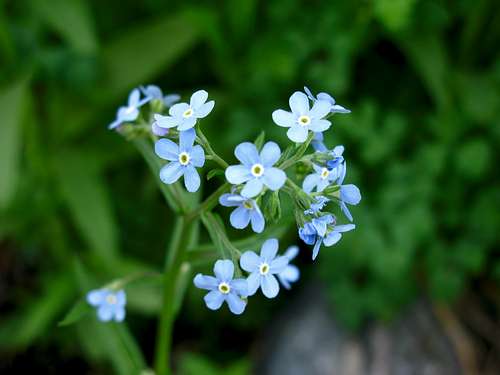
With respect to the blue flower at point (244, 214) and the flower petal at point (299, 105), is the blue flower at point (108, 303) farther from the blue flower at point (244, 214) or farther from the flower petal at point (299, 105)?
the flower petal at point (299, 105)

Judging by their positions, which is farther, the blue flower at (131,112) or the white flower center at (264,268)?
the blue flower at (131,112)

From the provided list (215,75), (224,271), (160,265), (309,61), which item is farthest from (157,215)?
(224,271)

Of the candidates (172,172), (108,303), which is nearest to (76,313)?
(108,303)

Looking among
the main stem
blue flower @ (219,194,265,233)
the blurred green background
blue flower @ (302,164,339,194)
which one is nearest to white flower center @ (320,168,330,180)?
blue flower @ (302,164,339,194)

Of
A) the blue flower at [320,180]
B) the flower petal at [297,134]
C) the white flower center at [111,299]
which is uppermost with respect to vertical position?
the flower petal at [297,134]

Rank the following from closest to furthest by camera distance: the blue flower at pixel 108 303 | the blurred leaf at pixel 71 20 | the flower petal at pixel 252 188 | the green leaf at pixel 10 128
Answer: the flower petal at pixel 252 188
the blue flower at pixel 108 303
the green leaf at pixel 10 128
the blurred leaf at pixel 71 20

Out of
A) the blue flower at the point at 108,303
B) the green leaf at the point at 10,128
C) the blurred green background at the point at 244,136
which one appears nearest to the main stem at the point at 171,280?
the blue flower at the point at 108,303
